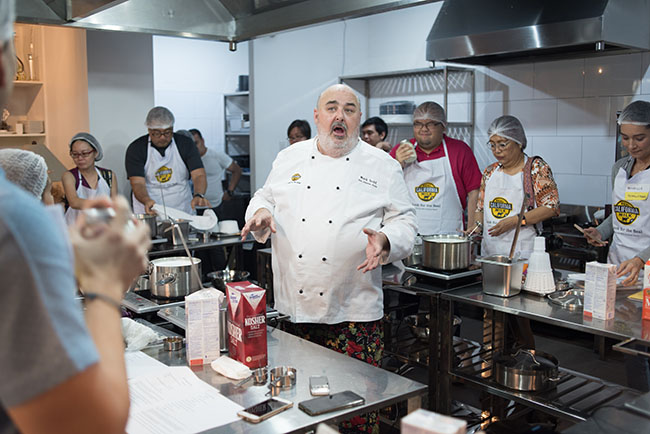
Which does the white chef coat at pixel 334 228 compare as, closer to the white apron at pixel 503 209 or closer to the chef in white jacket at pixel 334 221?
the chef in white jacket at pixel 334 221

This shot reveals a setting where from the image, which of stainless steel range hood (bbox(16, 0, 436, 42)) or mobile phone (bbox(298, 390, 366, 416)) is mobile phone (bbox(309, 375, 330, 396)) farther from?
stainless steel range hood (bbox(16, 0, 436, 42))

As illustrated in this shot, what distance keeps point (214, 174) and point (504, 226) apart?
3.77 m

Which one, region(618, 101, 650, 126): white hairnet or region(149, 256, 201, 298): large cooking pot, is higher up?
region(618, 101, 650, 126): white hairnet

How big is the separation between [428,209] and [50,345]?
3609 millimetres

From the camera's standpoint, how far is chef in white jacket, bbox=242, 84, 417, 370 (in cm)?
244

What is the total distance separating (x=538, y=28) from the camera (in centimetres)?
390

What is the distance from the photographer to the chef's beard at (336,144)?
252 cm

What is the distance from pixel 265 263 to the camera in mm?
4043

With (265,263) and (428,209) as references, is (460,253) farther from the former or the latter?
(265,263)

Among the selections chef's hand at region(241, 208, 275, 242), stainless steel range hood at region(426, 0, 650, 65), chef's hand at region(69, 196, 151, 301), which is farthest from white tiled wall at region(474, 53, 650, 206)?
chef's hand at region(69, 196, 151, 301)

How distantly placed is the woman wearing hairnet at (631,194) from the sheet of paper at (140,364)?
2.13m

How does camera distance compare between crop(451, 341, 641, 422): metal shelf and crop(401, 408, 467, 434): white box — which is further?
crop(451, 341, 641, 422): metal shelf

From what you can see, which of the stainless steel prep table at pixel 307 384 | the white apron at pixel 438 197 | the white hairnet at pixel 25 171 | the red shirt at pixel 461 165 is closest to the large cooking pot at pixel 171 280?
the stainless steel prep table at pixel 307 384

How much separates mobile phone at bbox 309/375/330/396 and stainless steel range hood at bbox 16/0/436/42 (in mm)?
1300
